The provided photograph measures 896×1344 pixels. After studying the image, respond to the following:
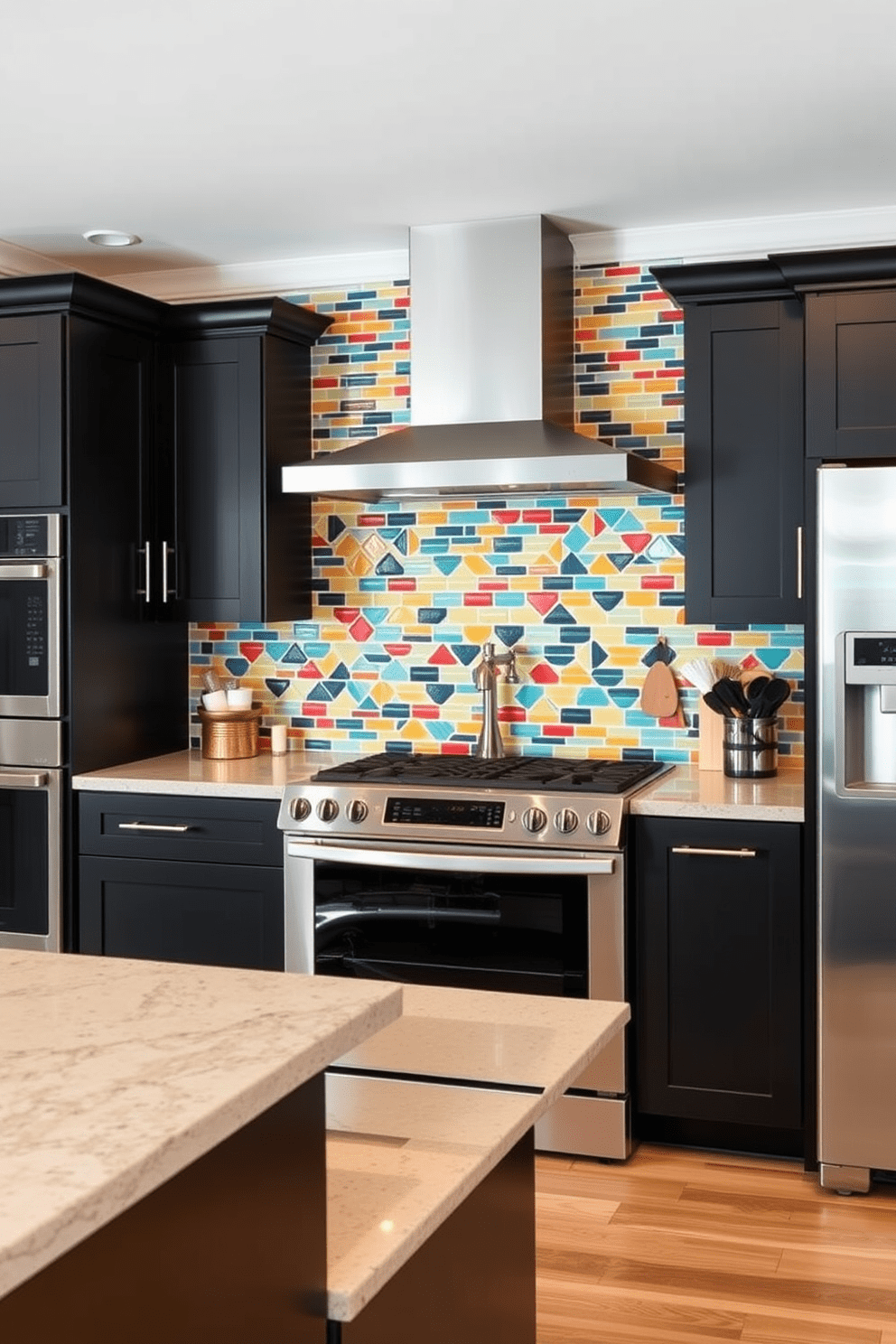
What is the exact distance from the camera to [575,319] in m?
4.46

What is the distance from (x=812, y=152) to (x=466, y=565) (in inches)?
63.1

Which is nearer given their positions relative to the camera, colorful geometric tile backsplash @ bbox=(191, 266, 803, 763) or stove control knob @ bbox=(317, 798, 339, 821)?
stove control knob @ bbox=(317, 798, 339, 821)

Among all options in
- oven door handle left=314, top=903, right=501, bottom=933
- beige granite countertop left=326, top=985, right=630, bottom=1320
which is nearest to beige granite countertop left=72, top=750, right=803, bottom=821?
oven door handle left=314, top=903, right=501, bottom=933

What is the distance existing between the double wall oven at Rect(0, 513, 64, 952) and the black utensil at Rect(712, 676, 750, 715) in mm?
1876

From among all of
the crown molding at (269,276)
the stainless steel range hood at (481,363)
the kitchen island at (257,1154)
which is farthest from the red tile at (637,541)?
the kitchen island at (257,1154)

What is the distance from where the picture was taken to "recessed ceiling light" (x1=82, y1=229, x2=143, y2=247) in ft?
14.1

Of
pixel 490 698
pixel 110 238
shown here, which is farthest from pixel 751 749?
pixel 110 238

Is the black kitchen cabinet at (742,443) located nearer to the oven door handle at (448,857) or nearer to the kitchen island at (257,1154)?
the oven door handle at (448,857)

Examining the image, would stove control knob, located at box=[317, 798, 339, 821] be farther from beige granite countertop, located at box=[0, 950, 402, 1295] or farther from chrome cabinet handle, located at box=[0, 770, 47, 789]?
beige granite countertop, located at box=[0, 950, 402, 1295]

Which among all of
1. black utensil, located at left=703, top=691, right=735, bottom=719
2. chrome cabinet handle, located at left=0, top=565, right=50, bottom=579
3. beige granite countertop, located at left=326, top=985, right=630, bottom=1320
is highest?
chrome cabinet handle, located at left=0, top=565, right=50, bottom=579

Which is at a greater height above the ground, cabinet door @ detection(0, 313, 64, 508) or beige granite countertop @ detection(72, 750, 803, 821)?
cabinet door @ detection(0, 313, 64, 508)

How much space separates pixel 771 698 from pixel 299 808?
1336mm

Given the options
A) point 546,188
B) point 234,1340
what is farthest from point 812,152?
point 234,1340

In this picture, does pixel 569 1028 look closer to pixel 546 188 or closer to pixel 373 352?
pixel 546 188
